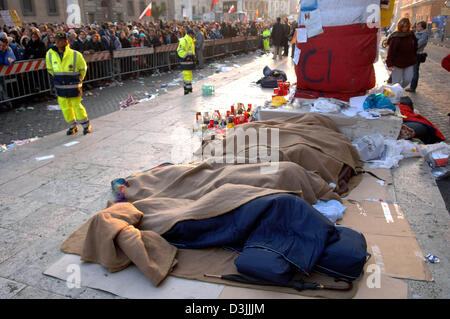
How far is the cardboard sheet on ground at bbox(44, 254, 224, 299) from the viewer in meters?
2.62

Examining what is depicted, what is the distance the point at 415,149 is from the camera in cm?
519

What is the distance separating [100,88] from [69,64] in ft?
19.3

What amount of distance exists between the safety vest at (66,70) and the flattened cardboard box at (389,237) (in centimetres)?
514

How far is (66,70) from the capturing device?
20.8ft

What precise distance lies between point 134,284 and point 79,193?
6.65ft

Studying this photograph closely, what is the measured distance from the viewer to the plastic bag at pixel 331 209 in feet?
11.2

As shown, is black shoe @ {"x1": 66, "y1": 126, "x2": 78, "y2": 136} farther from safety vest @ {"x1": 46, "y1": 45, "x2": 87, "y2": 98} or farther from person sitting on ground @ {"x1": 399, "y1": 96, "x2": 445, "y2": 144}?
person sitting on ground @ {"x1": 399, "y1": 96, "x2": 445, "y2": 144}

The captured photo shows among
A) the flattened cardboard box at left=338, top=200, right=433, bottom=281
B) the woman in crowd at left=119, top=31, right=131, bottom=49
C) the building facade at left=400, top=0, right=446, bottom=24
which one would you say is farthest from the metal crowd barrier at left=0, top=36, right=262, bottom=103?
the building facade at left=400, top=0, right=446, bottom=24

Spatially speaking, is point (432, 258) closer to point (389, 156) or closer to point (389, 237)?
point (389, 237)

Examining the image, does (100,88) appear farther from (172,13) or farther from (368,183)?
(172,13)

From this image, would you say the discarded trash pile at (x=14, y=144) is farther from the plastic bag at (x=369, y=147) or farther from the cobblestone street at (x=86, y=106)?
the plastic bag at (x=369, y=147)

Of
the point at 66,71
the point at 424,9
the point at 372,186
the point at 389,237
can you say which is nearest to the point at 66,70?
the point at 66,71

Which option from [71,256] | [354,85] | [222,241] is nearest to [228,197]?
[222,241]

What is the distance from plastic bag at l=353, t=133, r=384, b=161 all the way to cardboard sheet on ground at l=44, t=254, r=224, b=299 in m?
3.30
